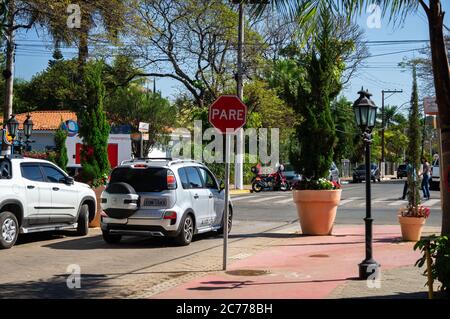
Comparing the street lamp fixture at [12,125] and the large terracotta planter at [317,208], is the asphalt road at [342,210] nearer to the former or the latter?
the large terracotta planter at [317,208]

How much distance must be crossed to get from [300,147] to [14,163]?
6.58 m

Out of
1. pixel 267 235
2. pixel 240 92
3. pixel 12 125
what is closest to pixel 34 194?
pixel 267 235

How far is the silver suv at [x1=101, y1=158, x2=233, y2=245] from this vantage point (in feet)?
38.7

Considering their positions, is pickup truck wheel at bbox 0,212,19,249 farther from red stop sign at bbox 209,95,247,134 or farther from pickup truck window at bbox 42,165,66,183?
red stop sign at bbox 209,95,247,134

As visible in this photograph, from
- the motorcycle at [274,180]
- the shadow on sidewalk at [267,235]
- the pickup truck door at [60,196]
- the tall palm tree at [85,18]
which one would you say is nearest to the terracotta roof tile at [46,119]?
the motorcycle at [274,180]

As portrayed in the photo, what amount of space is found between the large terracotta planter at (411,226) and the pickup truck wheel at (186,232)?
14.8 ft

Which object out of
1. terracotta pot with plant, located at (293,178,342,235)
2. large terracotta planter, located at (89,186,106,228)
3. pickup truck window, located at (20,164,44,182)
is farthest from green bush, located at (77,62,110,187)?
terracotta pot with plant, located at (293,178,342,235)

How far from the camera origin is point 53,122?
5394 cm

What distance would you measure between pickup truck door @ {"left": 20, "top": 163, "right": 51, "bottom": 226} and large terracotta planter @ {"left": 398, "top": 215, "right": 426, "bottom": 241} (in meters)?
7.66

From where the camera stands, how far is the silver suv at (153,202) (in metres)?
11.8

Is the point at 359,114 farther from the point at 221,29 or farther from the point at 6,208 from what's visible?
the point at 221,29

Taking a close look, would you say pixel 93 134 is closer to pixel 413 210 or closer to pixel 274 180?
pixel 413 210

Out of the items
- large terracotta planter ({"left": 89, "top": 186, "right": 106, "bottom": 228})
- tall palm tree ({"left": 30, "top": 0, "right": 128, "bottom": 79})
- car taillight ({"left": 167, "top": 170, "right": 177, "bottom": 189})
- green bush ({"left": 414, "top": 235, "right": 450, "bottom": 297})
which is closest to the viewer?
green bush ({"left": 414, "top": 235, "right": 450, "bottom": 297})

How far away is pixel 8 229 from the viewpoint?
1155cm
